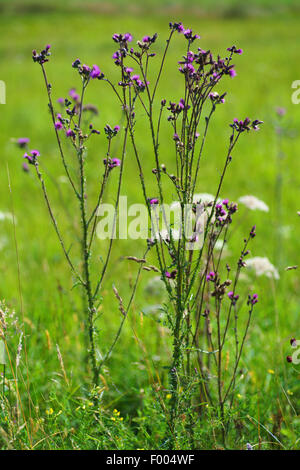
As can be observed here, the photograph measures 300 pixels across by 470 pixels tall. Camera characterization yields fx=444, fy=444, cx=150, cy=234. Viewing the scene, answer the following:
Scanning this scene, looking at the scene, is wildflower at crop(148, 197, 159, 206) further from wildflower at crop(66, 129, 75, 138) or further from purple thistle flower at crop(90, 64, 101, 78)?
purple thistle flower at crop(90, 64, 101, 78)

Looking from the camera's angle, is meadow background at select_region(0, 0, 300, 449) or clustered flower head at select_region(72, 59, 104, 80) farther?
meadow background at select_region(0, 0, 300, 449)

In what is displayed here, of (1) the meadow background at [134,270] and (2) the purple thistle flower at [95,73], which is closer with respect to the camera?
(2) the purple thistle flower at [95,73]

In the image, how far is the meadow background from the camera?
2.24 m

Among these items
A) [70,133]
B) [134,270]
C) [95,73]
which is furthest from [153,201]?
[134,270]

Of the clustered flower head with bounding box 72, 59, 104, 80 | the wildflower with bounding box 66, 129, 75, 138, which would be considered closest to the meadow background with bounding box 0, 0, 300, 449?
the wildflower with bounding box 66, 129, 75, 138

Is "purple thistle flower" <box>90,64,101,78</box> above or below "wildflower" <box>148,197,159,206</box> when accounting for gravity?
above

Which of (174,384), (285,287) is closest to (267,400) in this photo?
(174,384)

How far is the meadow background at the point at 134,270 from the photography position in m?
2.24

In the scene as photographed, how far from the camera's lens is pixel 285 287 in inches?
158

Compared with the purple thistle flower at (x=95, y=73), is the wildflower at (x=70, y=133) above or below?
below

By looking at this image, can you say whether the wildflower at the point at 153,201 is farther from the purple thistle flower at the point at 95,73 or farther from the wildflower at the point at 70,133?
the purple thistle flower at the point at 95,73

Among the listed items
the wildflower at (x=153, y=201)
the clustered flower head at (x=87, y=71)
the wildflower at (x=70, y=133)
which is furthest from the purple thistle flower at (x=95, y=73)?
the wildflower at (x=153, y=201)

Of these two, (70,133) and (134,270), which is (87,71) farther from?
(134,270)

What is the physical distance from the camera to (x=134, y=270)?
466 centimetres
